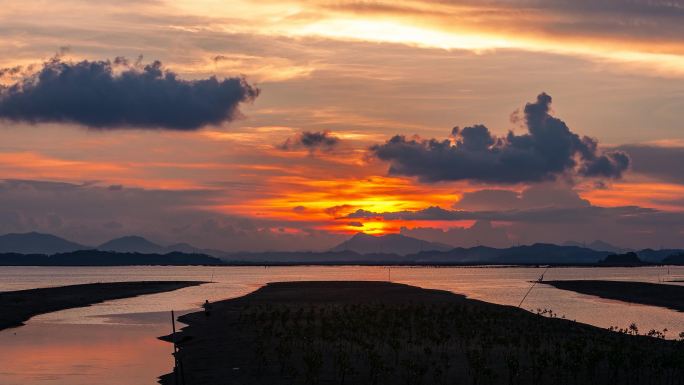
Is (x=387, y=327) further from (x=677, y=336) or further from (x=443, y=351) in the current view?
(x=677, y=336)

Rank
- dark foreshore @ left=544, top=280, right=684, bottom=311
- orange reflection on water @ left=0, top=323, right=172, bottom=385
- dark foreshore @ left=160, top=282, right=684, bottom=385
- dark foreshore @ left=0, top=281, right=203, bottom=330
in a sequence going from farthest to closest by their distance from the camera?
1. dark foreshore @ left=544, top=280, right=684, bottom=311
2. dark foreshore @ left=0, top=281, right=203, bottom=330
3. orange reflection on water @ left=0, top=323, right=172, bottom=385
4. dark foreshore @ left=160, top=282, right=684, bottom=385

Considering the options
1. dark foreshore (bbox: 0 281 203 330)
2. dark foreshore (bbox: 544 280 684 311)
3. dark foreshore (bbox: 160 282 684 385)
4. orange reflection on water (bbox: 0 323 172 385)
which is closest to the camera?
dark foreshore (bbox: 160 282 684 385)

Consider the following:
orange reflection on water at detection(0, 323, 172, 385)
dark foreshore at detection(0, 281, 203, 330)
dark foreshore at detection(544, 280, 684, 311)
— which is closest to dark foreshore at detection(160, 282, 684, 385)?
orange reflection on water at detection(0, 323, 172, 385)

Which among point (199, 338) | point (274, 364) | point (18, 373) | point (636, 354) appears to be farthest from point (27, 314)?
point (636, 354)

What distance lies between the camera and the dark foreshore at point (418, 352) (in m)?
37.7

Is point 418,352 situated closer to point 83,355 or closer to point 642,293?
point 83,355

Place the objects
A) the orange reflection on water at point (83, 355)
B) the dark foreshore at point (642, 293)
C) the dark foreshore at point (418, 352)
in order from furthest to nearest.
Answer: the dark foreshore at point (642, 293), the orange reflection on water at point (83, 355), the dark foreshore at point (418, 352)

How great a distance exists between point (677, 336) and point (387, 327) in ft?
71.1

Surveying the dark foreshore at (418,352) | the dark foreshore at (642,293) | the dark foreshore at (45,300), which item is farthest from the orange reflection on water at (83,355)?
the dark foreshore at (642,293)

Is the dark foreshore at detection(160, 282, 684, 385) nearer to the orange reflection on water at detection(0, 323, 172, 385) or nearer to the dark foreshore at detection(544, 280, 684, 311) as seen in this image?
the orange reflection on water at detection(0, 323, 172, 385)

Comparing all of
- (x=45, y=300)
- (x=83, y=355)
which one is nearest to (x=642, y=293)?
(x=45, y=300)

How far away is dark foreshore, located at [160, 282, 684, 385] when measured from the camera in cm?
3772

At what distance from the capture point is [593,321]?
73.9 m

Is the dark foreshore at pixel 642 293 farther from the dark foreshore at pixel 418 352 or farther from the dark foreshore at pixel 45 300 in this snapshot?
the dark foreshore at pixel 45 300
